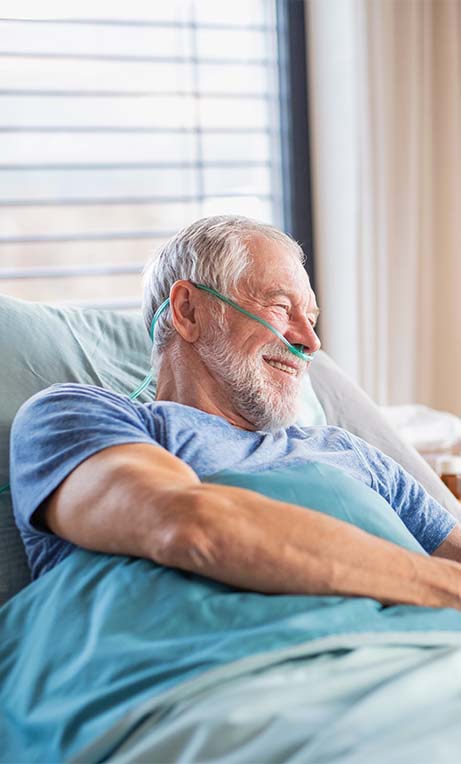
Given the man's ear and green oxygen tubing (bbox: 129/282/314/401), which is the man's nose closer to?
green oxygen tubing (bbox: 129/282/314/401)

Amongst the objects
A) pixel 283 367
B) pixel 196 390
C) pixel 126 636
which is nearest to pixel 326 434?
pixel 283 367

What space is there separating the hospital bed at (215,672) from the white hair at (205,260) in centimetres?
42

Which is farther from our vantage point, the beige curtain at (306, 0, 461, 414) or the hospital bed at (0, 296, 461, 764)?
the beige curtain at (306, 0, 461, 414)

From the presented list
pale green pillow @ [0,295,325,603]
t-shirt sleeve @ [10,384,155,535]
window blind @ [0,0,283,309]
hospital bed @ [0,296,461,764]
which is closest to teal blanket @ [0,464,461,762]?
hospital bed @ [0,296,461,764]

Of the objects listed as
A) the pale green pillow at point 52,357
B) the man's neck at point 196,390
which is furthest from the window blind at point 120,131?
the man's neck at point 196,390

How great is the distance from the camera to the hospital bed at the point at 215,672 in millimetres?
1010

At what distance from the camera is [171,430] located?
→ 151cm

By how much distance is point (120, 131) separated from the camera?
Result: 315 centimetres

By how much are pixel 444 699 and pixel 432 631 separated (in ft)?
0.46

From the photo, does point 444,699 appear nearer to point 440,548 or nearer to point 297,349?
point 440,548

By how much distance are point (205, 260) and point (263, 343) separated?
0.18m

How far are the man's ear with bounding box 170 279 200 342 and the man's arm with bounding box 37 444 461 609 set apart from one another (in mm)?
383

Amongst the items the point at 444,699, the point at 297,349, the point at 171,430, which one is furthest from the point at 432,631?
the point at 297,349

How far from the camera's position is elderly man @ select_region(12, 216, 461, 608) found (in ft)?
3.98
